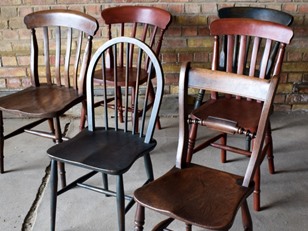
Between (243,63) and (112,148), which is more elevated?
(243,63)

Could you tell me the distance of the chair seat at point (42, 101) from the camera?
210 centimetres

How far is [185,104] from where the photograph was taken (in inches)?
63.3

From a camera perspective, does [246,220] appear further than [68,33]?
No

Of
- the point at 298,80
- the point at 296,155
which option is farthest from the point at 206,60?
the point at 296,155

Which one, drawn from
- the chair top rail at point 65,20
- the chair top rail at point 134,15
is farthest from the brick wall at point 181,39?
the chair top rail at point 65,20

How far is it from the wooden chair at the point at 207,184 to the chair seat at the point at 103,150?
191 mm

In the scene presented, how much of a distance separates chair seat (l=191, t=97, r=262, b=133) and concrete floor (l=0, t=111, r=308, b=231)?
514mm

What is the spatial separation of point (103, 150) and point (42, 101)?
671 millimetres

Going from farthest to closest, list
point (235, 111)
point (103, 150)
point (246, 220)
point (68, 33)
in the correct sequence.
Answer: point (68, 33) → point (235, 111) → point (103, 150) → point (246, 220)

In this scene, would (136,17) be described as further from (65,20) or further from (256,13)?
(256,13)

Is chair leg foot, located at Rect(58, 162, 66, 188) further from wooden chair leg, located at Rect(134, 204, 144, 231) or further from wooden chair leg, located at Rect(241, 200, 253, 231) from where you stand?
wooden chair leg, located at Rect(241, 200, 253, 231)

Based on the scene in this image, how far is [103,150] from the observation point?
1763 mm

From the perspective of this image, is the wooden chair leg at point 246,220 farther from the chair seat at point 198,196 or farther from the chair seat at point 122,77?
the chair seat at point 122,77

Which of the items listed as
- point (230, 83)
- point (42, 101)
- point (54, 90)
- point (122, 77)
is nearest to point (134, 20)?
point (122, 77)
